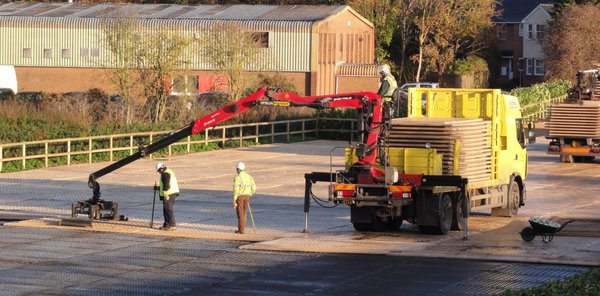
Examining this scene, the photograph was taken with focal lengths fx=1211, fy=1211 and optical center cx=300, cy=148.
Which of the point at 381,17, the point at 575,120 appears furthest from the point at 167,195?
the point at 381,17

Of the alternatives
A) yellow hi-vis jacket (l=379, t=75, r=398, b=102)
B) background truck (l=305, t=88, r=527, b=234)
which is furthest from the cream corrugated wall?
yellow hi-vis jacket (l=379, t=75, r=398, b=102)

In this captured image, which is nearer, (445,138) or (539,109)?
(445,138)

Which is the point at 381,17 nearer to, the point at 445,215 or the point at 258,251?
the point at 445,215

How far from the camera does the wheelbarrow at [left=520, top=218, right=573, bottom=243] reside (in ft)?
75.8

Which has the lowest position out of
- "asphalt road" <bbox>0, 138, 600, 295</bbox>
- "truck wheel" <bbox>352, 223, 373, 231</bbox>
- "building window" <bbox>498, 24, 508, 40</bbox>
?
"asphalt road" <bbox>0, 138, 600, 295</bbox>

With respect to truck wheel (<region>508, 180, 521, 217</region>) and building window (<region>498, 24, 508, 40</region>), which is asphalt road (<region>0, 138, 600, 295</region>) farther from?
building window (<region>498, 24, 508, 40</region>)

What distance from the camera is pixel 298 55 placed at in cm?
7425

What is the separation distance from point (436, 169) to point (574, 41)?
58.3m

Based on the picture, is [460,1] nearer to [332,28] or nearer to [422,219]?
[332,28]

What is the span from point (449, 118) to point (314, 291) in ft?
30.7

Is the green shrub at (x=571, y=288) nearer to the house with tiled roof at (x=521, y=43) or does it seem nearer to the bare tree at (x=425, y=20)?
the bare tree at (x=425, y=20)

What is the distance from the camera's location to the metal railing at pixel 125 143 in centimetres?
4044

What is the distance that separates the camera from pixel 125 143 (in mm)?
45375

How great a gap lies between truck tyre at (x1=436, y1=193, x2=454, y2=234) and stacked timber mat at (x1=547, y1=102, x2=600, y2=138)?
21.5 metres
